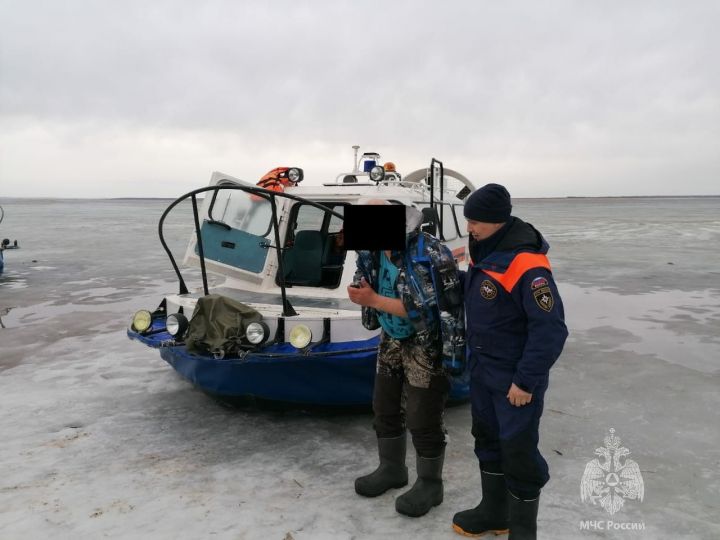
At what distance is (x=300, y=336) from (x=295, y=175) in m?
2.15

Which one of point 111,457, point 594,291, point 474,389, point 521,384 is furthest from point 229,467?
point 594,291

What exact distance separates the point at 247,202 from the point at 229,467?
234cm

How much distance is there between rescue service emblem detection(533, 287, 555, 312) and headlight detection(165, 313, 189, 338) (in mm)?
2714

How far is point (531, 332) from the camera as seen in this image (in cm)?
264

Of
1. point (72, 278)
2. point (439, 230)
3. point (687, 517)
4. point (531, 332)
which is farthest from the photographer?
point (72, 278)

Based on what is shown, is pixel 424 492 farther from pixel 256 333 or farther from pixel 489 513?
pixel 256 333

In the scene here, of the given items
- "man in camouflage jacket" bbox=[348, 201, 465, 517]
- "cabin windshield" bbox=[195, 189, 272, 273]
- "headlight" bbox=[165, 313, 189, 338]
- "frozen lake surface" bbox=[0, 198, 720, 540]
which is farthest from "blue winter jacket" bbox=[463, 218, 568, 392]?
"cabin windshield" bbox=[195, 189, 272, 273]

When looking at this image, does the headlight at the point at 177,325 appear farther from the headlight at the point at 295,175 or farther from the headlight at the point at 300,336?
the headlight at the point at 295,175

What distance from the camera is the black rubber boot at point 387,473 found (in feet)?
11.7

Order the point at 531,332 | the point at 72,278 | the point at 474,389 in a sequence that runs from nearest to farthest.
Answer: the point at 531,332
the point at 474,389
the point at 72,278

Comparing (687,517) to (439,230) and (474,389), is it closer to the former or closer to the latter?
(474,389)

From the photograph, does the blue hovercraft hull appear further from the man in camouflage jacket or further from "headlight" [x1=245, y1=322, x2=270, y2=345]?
the man in camouflage jacket

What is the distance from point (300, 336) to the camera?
160 inches

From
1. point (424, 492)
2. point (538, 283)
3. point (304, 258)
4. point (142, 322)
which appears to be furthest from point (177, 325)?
point (538, 283)
